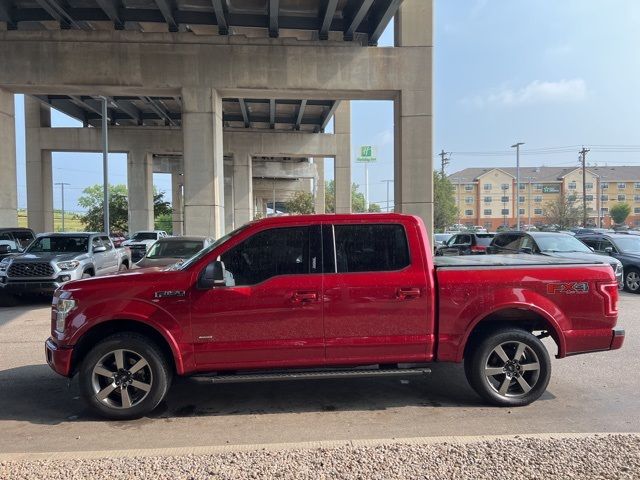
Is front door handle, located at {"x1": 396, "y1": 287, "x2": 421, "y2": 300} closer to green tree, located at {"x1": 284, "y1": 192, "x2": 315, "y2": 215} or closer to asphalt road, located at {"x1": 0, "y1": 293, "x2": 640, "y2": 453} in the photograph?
asphalt road, located at {"x1": 0, "y1": 293, "x2": 640, "y2": 453}

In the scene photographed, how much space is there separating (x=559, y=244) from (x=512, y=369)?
8.66 metres

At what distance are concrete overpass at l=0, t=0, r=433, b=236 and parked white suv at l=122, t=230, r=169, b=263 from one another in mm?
6390

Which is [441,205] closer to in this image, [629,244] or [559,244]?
[629,244]

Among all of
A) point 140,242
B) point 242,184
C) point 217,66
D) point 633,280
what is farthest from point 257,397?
point 242,184

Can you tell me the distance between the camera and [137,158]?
114ft

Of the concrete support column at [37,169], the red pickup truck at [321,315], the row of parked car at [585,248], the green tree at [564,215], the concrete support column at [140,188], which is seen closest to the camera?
the red pickup truck at [321,315]

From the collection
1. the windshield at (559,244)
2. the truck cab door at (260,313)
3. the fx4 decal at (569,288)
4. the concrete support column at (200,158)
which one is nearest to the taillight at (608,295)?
the fx4 decal at (569,288)

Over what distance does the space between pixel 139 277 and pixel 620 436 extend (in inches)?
172

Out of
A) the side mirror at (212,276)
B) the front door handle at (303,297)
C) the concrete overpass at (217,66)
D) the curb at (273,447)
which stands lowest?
the curb at (273,447)

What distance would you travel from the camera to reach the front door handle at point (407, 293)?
4.70 m

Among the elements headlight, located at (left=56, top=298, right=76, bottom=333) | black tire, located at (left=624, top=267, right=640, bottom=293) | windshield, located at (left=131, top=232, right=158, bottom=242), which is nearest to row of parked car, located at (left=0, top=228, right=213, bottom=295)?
headlight, located at (left=56, top=298, right=76, bottom=333)

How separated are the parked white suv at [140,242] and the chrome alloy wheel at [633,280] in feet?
64.1

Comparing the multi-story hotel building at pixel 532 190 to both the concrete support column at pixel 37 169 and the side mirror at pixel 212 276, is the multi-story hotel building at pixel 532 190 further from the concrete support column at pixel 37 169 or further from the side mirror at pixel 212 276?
the side mirror at pixel 212 276

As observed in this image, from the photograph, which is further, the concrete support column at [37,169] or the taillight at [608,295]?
the concrete support column at [37,169]
